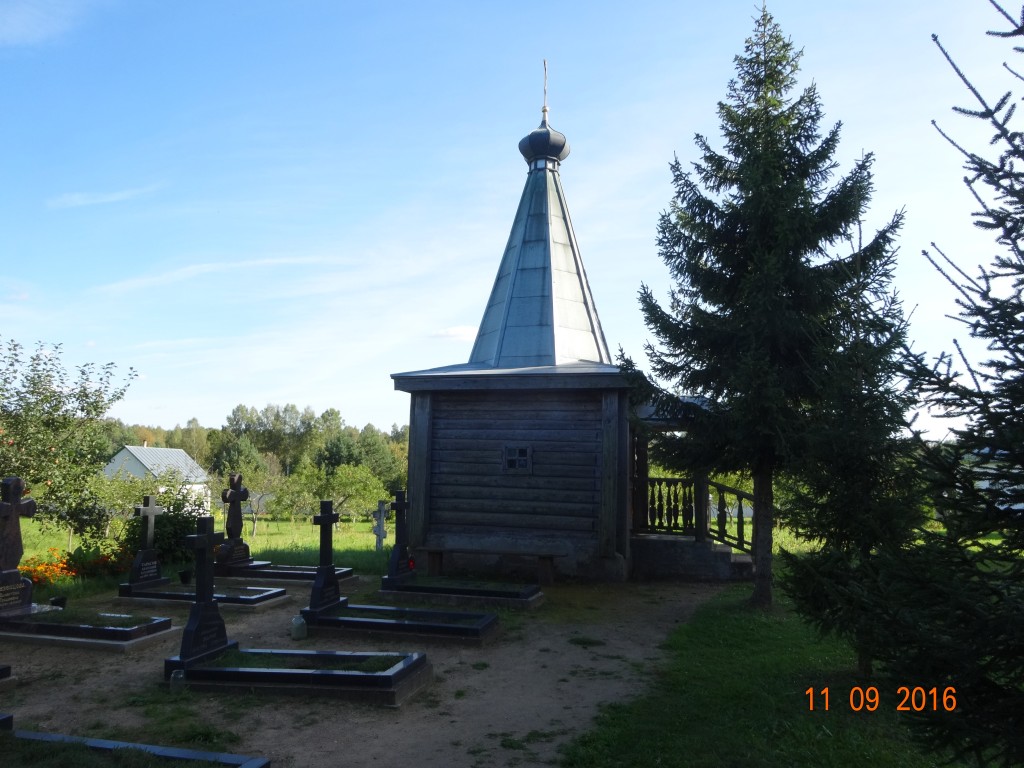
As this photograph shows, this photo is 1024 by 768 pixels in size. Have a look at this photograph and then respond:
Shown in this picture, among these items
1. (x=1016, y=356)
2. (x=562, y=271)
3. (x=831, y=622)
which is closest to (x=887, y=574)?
(x=1016, y=356)

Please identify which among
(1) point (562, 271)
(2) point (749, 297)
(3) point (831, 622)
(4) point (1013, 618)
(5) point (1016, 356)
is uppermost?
(1) point (562, 271)

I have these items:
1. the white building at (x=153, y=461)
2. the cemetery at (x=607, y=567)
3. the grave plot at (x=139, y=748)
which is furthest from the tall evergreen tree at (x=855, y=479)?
the white building at (x=153, y=461)

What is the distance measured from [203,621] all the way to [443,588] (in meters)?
4.46

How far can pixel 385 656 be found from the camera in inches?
277

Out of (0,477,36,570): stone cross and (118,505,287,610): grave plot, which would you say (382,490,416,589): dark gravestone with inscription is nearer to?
(118,505,287,610): grave plot

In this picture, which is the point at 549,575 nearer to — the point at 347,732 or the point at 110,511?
the point at 347,732

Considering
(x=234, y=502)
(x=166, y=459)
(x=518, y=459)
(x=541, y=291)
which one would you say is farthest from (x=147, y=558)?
(x=166, y=459)

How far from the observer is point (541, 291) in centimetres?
1570

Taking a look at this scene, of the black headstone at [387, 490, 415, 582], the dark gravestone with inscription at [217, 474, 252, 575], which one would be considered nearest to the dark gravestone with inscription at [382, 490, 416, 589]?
the black headstone at [387, 490, 415, 582]

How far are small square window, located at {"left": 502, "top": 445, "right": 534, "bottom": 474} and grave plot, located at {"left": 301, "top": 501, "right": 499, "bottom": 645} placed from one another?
4.08m

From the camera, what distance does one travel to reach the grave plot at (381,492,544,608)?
35.6 ft

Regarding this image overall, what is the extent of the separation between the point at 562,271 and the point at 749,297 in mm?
6548

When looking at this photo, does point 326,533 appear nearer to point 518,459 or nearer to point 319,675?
point 319,675

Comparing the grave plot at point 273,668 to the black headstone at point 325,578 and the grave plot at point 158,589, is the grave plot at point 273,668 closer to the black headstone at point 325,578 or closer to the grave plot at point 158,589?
the black headstone at point 325,578
